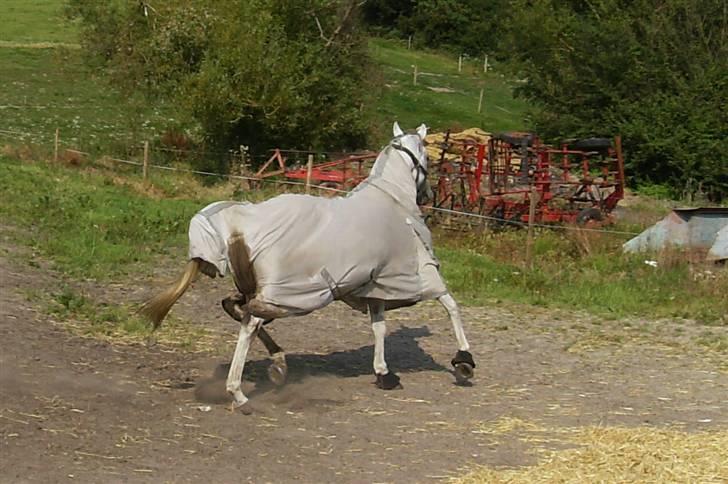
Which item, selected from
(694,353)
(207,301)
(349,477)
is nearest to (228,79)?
(207,301)

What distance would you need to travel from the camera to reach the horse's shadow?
9359 mm

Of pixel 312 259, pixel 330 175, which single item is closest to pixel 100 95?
pixel 330 175

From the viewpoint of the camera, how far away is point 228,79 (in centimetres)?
2986

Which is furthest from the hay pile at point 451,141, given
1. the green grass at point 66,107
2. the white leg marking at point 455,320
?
the white leg marking at point 455,320

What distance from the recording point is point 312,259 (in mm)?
8625

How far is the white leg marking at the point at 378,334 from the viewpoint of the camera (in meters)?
9.41

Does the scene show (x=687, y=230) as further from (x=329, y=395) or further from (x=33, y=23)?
(x=33, y=23)

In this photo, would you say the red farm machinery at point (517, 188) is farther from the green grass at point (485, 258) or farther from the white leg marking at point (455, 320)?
the white leg marking at point (455, 320)

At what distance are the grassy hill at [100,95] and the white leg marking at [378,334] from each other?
73.8ft

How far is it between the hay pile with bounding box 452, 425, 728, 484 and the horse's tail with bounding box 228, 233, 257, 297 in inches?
95.5

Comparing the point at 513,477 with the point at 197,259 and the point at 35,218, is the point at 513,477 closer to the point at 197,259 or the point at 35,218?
the point at 197,259

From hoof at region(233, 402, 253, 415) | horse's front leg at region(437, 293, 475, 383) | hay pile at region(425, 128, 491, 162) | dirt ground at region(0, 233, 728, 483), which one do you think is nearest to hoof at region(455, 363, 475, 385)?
horse's front leg at region(437, 293, 475, 383)

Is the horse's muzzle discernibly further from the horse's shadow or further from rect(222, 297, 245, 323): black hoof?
rect(222, 297, 245, 323): black hoof

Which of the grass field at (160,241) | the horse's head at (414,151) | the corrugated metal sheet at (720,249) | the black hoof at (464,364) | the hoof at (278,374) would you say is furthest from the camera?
the corrugated metal sheet at (720,249)
